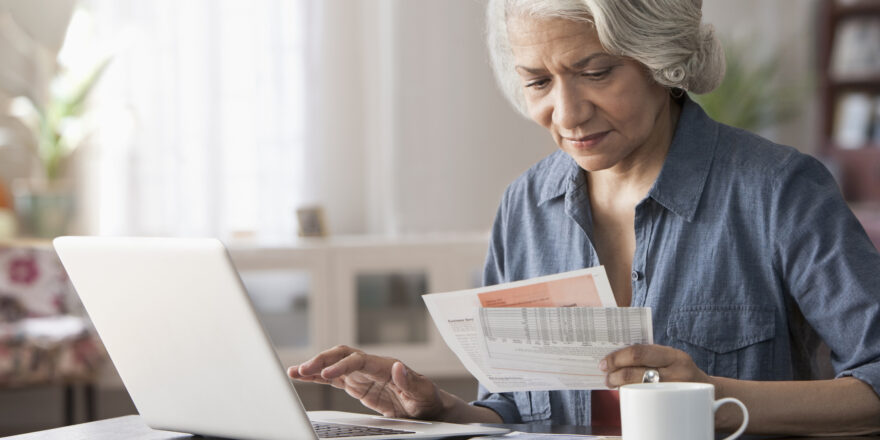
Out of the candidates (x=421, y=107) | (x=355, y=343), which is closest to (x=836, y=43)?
(x=421, y=107)

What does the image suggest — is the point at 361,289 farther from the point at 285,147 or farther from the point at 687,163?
the point at 687,163

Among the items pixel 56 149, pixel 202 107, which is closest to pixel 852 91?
pixel 202 107

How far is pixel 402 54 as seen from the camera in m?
4.18

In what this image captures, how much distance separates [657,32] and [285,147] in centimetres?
327

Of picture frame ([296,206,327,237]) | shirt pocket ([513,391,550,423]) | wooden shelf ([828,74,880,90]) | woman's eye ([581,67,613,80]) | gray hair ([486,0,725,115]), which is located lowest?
picture frame ([296,206,327,237])

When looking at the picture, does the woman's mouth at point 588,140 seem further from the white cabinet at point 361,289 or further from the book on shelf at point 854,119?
the book on shelf at point 854,119

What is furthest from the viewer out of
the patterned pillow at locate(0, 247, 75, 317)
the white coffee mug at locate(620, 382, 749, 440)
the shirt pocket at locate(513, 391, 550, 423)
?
the patterned pillow at locate(0, 247, 75, 317)

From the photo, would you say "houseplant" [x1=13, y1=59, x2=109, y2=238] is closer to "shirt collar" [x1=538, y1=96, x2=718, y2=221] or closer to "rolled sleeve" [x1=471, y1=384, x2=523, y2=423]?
"rolled sleeve" [x1=471, y1=384, x2=523, y2=423]

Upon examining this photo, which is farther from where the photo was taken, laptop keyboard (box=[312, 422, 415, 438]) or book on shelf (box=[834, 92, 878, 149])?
book on shelf (box=[834, 92, 878, 149])

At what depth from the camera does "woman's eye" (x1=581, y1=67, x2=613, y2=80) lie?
131cm

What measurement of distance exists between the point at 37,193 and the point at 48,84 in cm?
54

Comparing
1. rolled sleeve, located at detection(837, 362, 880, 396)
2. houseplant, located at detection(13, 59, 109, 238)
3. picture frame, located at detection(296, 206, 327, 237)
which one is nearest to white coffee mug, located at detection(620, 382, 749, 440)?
rolled sleeve, located at detection(837, 362, 880, 396)

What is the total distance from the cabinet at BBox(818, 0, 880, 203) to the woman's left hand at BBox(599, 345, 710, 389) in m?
4.04

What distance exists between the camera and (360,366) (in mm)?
1178
